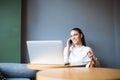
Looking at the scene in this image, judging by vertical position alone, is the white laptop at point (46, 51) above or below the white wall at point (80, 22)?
below

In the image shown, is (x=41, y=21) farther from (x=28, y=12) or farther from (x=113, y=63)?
(x=113, y=63)

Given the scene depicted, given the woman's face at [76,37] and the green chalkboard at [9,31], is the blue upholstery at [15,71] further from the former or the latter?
the woman's face at [76,37]

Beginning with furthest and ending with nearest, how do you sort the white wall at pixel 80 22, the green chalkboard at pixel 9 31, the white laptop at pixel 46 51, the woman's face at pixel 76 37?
the white wall at pixel 80 22 → the green chalkboard at pixel 9 31 → the woman's face at pixel 76 37 → the white laptop at pixel 46 51

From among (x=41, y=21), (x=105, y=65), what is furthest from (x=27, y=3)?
(x=105, y=65)

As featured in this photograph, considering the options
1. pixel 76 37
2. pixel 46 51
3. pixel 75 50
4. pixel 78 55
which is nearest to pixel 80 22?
pixel 76 37

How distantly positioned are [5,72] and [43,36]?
868 millimetres

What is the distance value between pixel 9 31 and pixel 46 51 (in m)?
1.39

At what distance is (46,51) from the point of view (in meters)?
1.96

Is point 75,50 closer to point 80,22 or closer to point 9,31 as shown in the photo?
point 80,22

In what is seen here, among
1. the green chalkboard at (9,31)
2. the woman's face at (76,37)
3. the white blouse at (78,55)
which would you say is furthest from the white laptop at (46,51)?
the green chalkboard at (9,31)

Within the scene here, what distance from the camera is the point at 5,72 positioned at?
9.45ft

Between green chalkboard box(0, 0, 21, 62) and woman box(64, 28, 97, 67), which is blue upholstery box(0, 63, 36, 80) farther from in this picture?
woman box(64, 28, 97, 67)

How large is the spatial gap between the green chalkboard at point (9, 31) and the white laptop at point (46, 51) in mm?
1142

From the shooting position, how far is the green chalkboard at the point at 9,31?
3.12 m
